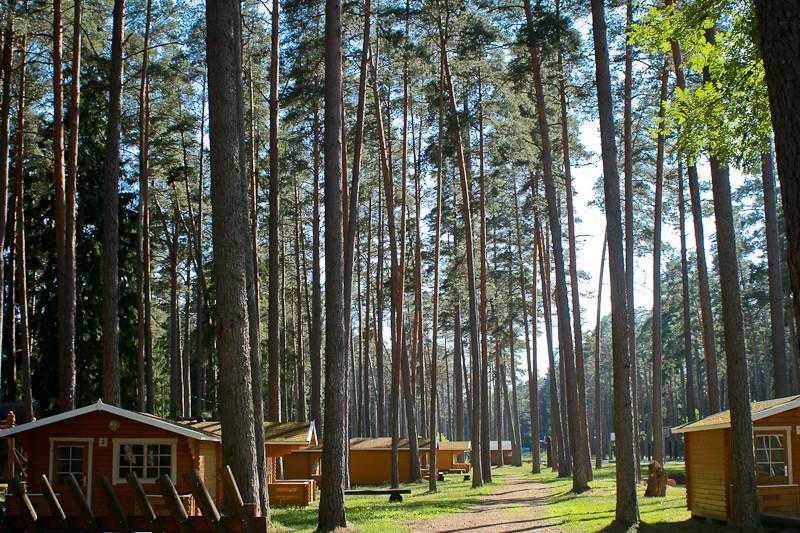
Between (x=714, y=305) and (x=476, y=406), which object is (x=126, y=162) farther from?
(x=714, y=305)

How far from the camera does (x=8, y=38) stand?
18.9 metres

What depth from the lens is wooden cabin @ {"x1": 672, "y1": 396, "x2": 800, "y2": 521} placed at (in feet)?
50.5

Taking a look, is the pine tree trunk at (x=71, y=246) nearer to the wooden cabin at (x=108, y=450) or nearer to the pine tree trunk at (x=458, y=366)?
the wooden cabin at (x=108, y=450)

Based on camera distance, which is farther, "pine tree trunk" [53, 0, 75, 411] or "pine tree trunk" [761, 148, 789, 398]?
"pine tree trunk" [761, 148, 789, 398]

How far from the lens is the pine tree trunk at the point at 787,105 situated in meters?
4.03

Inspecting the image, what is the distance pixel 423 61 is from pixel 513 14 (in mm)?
3100

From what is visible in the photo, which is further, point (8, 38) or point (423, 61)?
point (423, 61)

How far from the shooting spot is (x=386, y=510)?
19.9 m

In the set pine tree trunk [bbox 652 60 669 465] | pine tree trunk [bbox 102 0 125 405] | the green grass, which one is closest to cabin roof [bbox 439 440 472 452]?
pine tree trunk [bbox 652 60 669 465]

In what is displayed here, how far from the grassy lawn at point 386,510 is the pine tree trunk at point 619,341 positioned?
432cm

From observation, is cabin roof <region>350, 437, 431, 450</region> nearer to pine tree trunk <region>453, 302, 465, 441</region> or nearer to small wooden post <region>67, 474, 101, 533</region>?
pine tree trunk <region>453, 302, 465, 441</region>

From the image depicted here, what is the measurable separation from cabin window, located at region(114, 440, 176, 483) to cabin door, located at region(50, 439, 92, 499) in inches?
22.1

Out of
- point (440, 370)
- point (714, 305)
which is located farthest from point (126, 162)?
point (440, 370)

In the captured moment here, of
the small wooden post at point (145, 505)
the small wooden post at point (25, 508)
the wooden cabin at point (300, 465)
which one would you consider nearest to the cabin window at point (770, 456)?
the small wooden post at point (145, 505)
